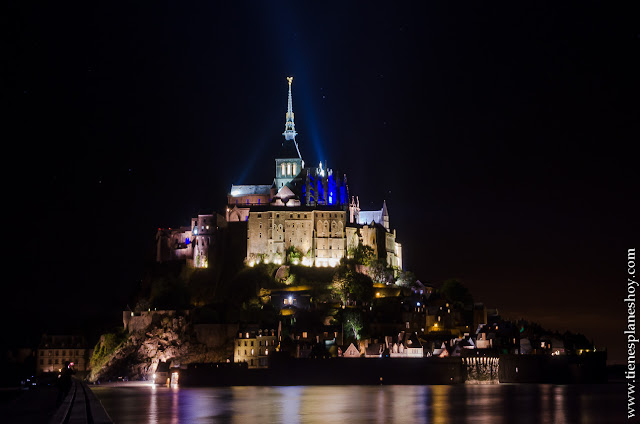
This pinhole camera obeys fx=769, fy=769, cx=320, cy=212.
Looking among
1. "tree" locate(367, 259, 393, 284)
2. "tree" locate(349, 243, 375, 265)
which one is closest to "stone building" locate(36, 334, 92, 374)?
"tree" locate(349, 243, 375, 265)

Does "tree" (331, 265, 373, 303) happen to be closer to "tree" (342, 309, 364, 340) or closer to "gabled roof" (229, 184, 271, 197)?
"tree" (342, 309, 364, 340)

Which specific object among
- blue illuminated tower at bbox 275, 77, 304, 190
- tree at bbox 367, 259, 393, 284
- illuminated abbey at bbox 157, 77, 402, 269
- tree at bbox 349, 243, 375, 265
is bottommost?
tree at bbox 367, 259, 393, 284

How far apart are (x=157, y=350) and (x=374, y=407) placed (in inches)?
1615

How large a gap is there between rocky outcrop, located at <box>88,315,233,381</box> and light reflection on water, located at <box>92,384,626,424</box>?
2053 cm

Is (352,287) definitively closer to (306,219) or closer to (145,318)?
(306,219)

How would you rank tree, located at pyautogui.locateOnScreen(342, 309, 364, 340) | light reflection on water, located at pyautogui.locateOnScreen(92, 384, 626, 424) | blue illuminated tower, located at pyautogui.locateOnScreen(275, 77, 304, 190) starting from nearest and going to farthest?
1. light reflection on water, located at pyautogui.locateOnScreen(92, 384, 626, 424)
2. tree, located at pyautogui.locateOnScreen(342, 309, 364, 340)
3. blue illuminated tower, located at pyautogui.locateOnScreen(275, 77, 304, 190)

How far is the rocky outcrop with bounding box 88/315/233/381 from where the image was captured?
80375mm

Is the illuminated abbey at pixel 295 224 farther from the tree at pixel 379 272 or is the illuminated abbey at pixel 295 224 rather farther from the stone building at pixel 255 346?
the stone building at pixel 255 346

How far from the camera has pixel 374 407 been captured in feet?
149

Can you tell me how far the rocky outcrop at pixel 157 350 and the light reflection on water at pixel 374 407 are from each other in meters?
20.5

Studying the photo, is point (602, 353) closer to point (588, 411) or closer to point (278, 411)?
point (588, 411)

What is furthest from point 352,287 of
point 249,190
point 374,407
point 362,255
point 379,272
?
point 374,407

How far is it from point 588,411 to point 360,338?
1494 inches

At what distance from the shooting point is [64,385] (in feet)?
98.3
